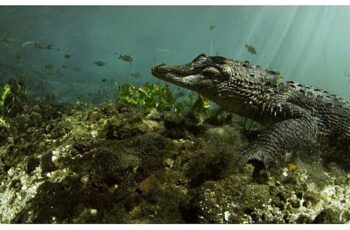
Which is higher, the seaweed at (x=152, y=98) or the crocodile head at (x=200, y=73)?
the crocodile head at (x=200, y=73)

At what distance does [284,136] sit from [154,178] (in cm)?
176

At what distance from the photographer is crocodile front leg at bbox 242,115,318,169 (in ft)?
12.7

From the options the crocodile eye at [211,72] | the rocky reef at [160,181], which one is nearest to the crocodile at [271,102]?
the crocodile eye at [211,72]

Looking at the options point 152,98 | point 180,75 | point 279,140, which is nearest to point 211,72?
point 180,75

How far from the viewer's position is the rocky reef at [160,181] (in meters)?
3.13

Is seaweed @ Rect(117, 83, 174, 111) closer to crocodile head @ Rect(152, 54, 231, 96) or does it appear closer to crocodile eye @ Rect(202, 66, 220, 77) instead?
crocodile head @ Rect(152, 54, 231, 96)

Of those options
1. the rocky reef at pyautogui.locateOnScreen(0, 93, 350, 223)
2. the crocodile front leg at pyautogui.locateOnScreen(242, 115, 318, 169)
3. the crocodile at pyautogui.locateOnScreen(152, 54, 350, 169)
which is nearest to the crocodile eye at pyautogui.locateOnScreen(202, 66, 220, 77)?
the crocodile at pyautogui.locateOnScreen(152, 54, 350, 169)

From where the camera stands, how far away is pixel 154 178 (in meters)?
3.46

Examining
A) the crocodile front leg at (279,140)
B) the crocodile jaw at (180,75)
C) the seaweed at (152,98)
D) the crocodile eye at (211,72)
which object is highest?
the crocodile eye at (211,72)

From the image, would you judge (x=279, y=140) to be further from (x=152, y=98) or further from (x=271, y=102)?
(x=152, y=98)

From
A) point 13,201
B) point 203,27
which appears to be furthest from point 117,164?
point 203,27

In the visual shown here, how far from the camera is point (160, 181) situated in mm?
3445

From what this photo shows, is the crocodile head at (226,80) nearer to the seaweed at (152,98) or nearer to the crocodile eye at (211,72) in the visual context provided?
the crocodile eye at (211,72)

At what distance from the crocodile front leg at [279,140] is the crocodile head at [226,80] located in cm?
73
